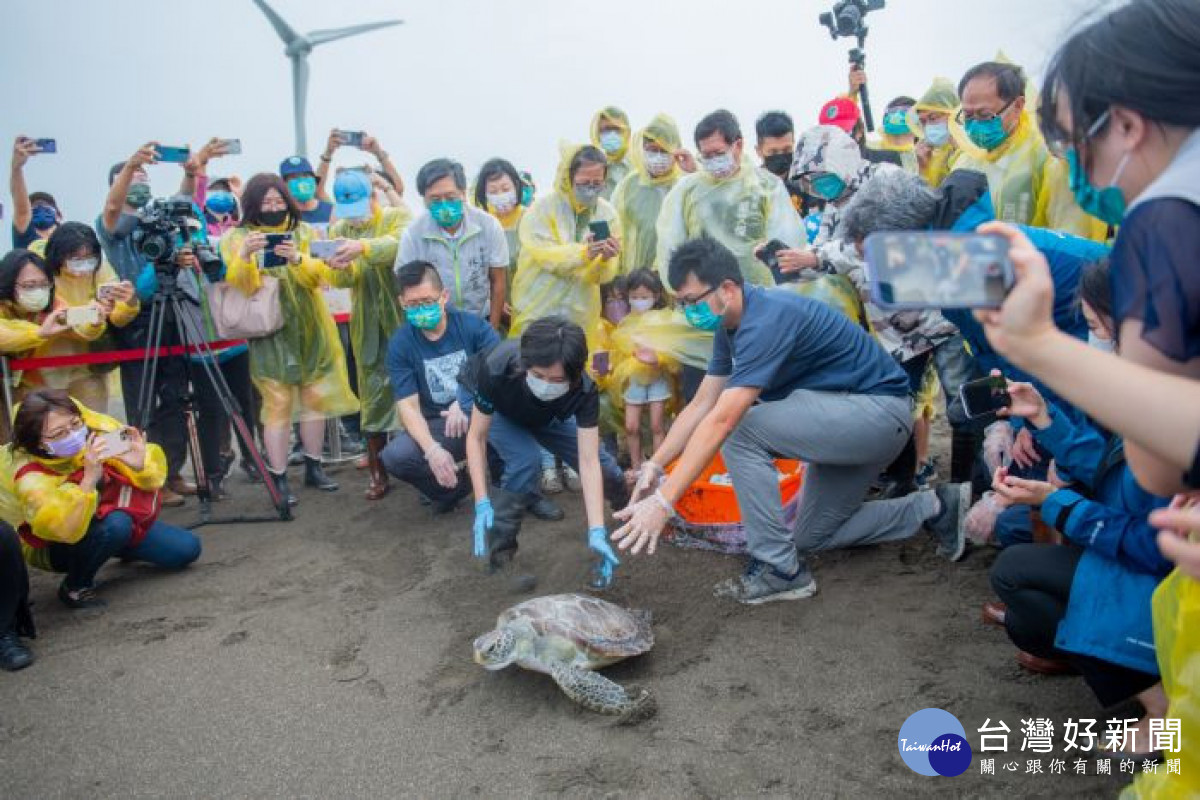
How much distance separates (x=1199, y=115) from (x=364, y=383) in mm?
3462

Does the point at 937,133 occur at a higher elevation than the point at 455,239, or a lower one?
higher

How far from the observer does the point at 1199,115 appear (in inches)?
34.7

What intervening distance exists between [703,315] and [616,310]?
161 centimetres

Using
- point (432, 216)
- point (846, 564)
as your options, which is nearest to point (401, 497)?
point (432, 216)

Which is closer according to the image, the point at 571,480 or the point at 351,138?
the point at 571,480

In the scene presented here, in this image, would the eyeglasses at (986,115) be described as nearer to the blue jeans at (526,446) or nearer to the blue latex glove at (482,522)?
the blue jeans at (526,446)

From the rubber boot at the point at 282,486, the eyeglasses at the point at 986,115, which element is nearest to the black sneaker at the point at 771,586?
the eyeglasses at the point at 986,115

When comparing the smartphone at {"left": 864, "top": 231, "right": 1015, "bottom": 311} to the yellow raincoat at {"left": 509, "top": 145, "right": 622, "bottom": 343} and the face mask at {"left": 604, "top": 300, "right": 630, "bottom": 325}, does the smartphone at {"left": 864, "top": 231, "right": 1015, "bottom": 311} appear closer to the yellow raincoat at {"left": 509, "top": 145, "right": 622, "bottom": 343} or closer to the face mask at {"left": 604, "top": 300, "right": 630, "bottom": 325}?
the yellow raincoat at {"left": 509, "top": 145, "right": 622, "bottom": 343}

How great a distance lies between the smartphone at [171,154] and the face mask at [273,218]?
517 millimetres

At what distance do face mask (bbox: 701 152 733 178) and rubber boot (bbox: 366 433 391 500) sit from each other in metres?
1.95

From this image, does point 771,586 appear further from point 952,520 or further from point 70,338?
point 70,338

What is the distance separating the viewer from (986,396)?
1922 mm

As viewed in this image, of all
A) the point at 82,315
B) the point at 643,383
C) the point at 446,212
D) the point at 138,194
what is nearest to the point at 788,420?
the point at 643,383

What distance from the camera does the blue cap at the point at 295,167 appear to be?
420 cm
